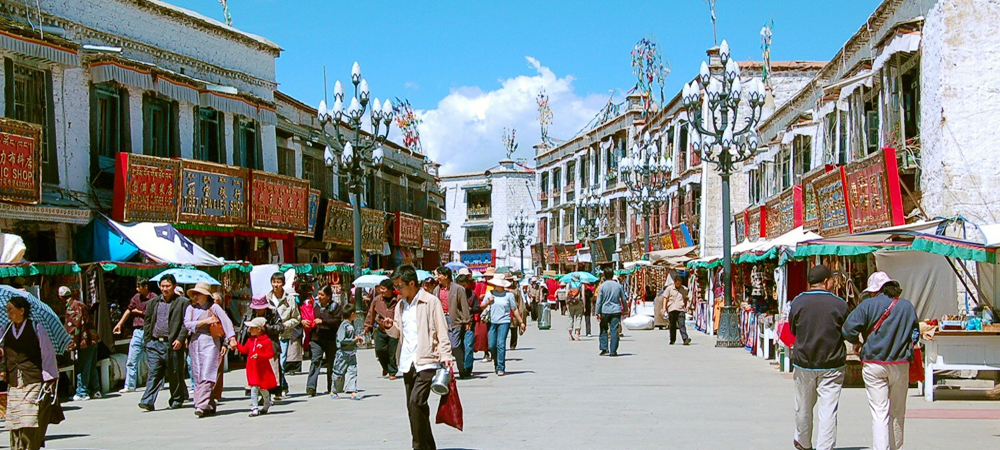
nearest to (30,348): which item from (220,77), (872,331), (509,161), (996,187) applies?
(872,331)

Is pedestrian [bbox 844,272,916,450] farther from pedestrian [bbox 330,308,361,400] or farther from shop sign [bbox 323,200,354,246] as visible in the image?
shop sign [bbox 323,200,354,246]

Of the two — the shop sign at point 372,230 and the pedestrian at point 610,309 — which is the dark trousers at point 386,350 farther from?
the shop sign at point 372,230

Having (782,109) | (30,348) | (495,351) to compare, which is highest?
(782,109)

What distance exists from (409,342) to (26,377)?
3.17 m

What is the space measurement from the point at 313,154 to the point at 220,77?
602 cm

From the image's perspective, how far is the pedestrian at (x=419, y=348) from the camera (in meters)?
8.44

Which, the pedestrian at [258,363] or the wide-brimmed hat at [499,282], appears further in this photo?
the wide-brimmed hat at [499,282]

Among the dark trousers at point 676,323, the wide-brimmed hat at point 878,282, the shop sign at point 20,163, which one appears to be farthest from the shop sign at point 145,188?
the wide-brimmed hat at point 878,282

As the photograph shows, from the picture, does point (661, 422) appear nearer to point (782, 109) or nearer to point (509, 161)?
point (782, 109)

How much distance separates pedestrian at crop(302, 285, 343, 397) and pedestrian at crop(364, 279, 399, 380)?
444 mm

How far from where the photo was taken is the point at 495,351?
16641 mm

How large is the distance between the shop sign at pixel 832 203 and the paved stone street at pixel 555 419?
501 cm

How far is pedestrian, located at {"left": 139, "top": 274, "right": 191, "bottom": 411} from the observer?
12391 millimetres

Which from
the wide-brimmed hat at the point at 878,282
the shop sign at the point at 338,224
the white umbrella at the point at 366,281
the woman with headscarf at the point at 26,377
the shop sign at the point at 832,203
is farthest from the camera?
the shop sign at the point at 338,224
